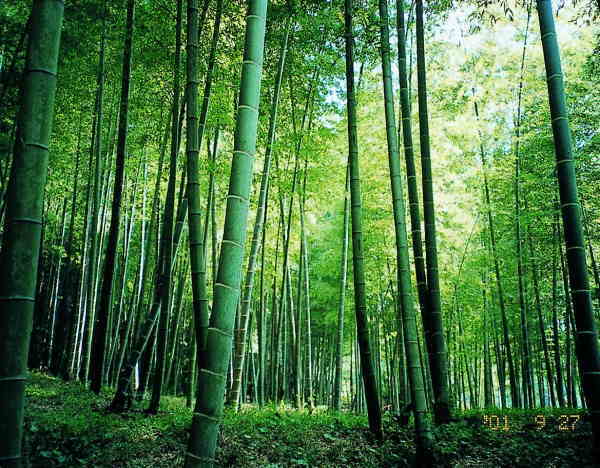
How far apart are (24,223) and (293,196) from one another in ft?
20.1

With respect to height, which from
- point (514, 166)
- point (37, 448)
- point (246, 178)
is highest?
point (514, 166)

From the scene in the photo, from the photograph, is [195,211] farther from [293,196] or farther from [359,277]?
[293,196]

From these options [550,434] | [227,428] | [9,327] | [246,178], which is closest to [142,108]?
[227,428]

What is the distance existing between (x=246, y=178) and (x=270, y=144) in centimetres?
388

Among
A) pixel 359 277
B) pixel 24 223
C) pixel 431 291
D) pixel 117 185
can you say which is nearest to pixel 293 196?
pixel 117 185

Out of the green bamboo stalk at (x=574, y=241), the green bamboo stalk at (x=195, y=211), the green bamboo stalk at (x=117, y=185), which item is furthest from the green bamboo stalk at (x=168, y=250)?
the green bamboo stalk at (x=574, y=241)

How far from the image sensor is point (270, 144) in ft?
18.6

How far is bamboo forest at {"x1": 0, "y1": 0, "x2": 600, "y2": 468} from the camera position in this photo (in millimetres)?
1854

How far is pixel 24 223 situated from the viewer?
4.42ft

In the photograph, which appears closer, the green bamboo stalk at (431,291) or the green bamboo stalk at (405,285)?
the green bamboo stalk at (405,285)

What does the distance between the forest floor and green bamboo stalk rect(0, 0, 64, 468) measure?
6.77ft

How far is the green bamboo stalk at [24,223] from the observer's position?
1.28m

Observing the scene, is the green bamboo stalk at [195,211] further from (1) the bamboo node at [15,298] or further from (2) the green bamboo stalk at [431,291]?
(2) the green bamboo stalk at [431,291]

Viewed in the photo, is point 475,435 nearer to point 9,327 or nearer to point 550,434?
point 550,434
